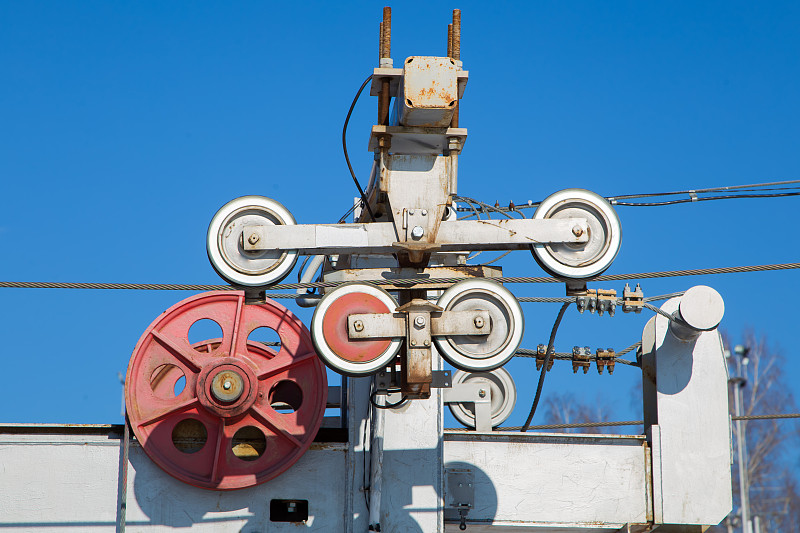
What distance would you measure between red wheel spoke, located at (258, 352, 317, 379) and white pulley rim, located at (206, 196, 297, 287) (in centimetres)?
143

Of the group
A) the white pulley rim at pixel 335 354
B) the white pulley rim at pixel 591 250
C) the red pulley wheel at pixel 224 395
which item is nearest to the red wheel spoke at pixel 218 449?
the red pulley wheel at pixel 224 395

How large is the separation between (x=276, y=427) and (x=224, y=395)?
18.2 inches

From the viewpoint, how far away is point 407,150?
6.74 meters

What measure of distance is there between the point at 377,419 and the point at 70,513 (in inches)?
92.0

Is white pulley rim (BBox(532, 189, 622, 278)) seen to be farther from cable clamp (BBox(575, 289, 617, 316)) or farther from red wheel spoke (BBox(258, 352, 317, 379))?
red wheel spoke (BBox(258, 352, 317, 379))

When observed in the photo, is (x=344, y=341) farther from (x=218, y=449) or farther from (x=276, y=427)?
(x=218, y=449)

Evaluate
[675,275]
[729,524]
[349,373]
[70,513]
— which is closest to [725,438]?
[675,275]

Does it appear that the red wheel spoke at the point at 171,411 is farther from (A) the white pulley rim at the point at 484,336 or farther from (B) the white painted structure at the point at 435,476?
(A) the white pulley rim at the point at 484,336

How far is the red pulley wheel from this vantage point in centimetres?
770

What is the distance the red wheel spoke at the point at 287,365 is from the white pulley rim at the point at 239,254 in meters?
1.43

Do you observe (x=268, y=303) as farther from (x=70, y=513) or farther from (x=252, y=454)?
(x=70, y=513)

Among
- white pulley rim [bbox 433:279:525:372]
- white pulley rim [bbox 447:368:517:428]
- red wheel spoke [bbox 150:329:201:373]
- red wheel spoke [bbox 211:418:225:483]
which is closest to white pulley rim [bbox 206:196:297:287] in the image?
white pulley rim [bbox 433:279:525:372]

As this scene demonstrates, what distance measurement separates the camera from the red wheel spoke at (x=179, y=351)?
7.86 meters

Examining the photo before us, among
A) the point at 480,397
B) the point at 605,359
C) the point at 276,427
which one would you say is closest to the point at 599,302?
the point at 605,359
